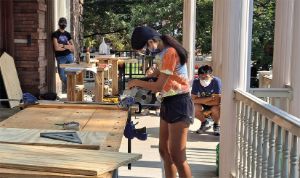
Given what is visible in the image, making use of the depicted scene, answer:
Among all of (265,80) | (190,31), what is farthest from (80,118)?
(190,31)

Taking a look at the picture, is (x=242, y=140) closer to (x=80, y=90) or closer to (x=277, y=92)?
(x=277, y=92)

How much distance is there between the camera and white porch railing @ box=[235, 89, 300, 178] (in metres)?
2.57

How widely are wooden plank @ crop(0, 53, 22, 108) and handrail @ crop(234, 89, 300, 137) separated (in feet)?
14.1

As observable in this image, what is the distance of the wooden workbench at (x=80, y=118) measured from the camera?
9.10 ft

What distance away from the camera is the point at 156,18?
15.0m

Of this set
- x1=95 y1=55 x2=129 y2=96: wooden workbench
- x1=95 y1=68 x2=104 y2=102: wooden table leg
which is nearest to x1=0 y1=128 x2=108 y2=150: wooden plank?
x1=95 y1=68 x2=104 y2=102: wooden table leg

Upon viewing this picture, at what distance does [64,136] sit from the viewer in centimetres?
249

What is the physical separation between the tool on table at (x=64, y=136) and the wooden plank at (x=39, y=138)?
0.08ft

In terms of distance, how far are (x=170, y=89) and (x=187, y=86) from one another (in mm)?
151

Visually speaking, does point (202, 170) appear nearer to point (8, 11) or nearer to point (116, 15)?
point (8, 11)

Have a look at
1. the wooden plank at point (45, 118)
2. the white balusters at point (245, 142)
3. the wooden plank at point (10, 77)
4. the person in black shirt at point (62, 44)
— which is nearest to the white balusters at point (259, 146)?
the white balusters at point (245, 142)

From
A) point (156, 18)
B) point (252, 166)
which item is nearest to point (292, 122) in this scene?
point (252, 166)

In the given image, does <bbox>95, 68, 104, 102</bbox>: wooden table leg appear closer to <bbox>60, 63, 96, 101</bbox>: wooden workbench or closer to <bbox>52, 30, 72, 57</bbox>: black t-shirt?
<bbox>60, 63, 96, 101</bbox>: wooden workbench

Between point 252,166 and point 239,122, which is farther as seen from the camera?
point 239,122
